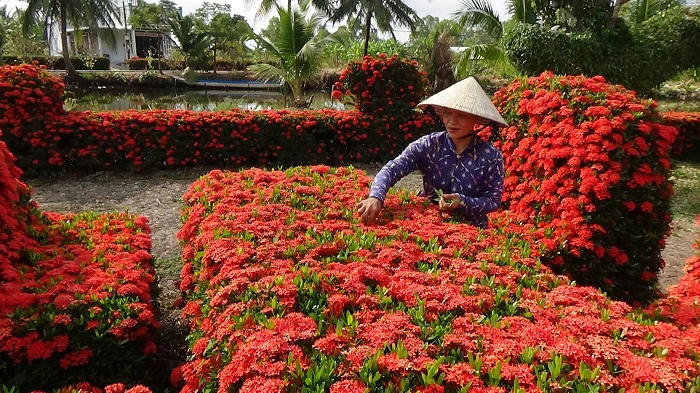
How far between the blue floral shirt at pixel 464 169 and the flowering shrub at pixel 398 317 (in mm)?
231

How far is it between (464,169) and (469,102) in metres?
0.44

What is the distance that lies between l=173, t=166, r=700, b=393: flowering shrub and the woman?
195mm

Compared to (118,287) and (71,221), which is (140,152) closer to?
(71,221)

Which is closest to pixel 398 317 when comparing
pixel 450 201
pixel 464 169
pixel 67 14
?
pixel 450 201

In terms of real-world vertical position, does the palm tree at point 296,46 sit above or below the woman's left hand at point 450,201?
above

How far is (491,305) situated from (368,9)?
94.7 feet

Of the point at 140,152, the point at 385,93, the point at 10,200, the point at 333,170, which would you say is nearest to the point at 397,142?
the point at 385,93

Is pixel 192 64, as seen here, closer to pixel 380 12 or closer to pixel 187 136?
pixel 380 12

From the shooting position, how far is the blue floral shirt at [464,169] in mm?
3098

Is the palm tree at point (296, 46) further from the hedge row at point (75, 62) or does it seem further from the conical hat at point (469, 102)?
the hedge row at point (75, 62)

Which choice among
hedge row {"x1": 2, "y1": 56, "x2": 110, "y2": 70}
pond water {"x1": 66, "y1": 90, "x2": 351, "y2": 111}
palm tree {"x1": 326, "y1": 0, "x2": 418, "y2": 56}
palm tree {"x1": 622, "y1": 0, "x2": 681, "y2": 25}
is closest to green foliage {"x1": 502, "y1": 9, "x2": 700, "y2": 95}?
Answer: palm tree {"x1": 622, "y1": 0, "x2": 681, "y2": 25}

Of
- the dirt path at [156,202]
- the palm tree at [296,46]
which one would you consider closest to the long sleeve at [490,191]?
the dirt path at [156,202]

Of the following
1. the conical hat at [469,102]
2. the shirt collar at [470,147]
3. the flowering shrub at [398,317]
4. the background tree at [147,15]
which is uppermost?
the background tree at [147,15]

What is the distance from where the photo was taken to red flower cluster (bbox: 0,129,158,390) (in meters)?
2.33
